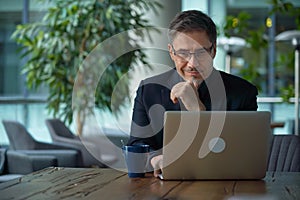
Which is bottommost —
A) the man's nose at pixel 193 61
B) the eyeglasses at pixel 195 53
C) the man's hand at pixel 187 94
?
the man's hand at pixel 187 94

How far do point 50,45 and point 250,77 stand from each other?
3.08m

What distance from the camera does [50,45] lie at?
6730mm

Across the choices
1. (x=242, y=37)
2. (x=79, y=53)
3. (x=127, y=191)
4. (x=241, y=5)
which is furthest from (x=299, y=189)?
(x=241, y=5)

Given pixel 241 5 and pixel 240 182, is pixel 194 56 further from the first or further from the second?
pixel 241 5

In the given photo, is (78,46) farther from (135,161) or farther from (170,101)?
(135,161)

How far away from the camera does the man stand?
2615 millimetres

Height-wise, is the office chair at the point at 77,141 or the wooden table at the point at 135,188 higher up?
the wooden table at the point at 135,188

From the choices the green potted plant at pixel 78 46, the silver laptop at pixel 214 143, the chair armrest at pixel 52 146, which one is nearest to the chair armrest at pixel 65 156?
the chair armrest at pixel 52 146

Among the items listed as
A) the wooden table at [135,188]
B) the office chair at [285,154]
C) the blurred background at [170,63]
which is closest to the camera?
the wooden table at [135,188]

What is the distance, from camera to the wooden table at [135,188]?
2.03 meters

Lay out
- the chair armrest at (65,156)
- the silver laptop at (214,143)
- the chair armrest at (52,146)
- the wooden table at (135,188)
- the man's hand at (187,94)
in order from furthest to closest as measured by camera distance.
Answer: the chair armrest at (52,146)
the chair armrest at (65,156)
the man's hand at (187,94)
the silver laptop at (214,143)
the wooden table at (135,188)

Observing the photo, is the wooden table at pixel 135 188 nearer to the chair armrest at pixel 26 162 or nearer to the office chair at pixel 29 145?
the chair armrest at pixel 26 162

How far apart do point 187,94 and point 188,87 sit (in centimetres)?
3

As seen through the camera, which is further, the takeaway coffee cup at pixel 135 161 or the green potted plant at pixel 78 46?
the green potted plant at pixel 78 46
